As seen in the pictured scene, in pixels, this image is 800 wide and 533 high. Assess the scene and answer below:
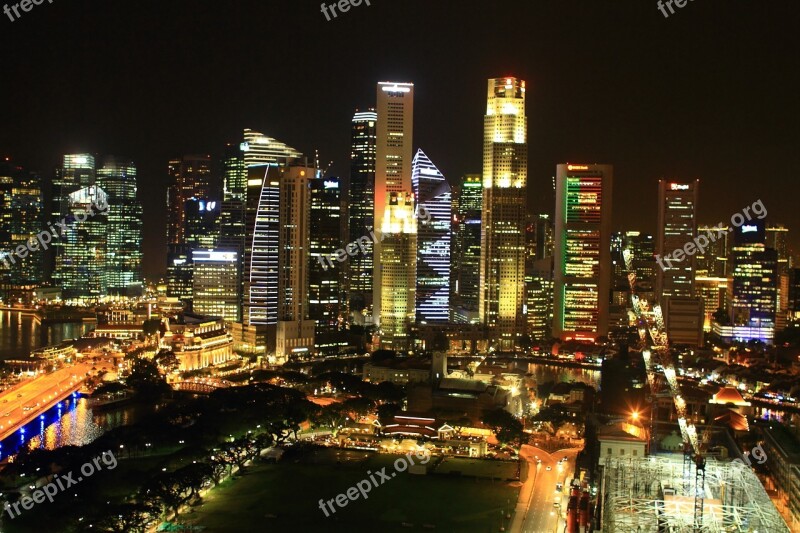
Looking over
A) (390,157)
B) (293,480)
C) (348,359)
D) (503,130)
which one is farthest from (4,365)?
(503,130)

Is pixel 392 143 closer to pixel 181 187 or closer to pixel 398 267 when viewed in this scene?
pixel 398 267

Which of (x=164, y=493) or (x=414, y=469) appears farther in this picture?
(x=414, y=469)

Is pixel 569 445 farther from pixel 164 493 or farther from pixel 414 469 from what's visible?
pixel 164 493

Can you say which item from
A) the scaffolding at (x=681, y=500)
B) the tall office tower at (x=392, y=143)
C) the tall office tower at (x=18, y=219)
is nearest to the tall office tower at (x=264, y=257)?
the tall office tower at (x=392, y=143)

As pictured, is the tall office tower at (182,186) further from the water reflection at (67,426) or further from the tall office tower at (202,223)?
the water reflection at (67,426)

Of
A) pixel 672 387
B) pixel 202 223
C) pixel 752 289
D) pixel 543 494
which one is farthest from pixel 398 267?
pixel 543 494

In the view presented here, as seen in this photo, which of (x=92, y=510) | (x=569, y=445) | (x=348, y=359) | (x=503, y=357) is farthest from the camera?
(x=503, y=357)
